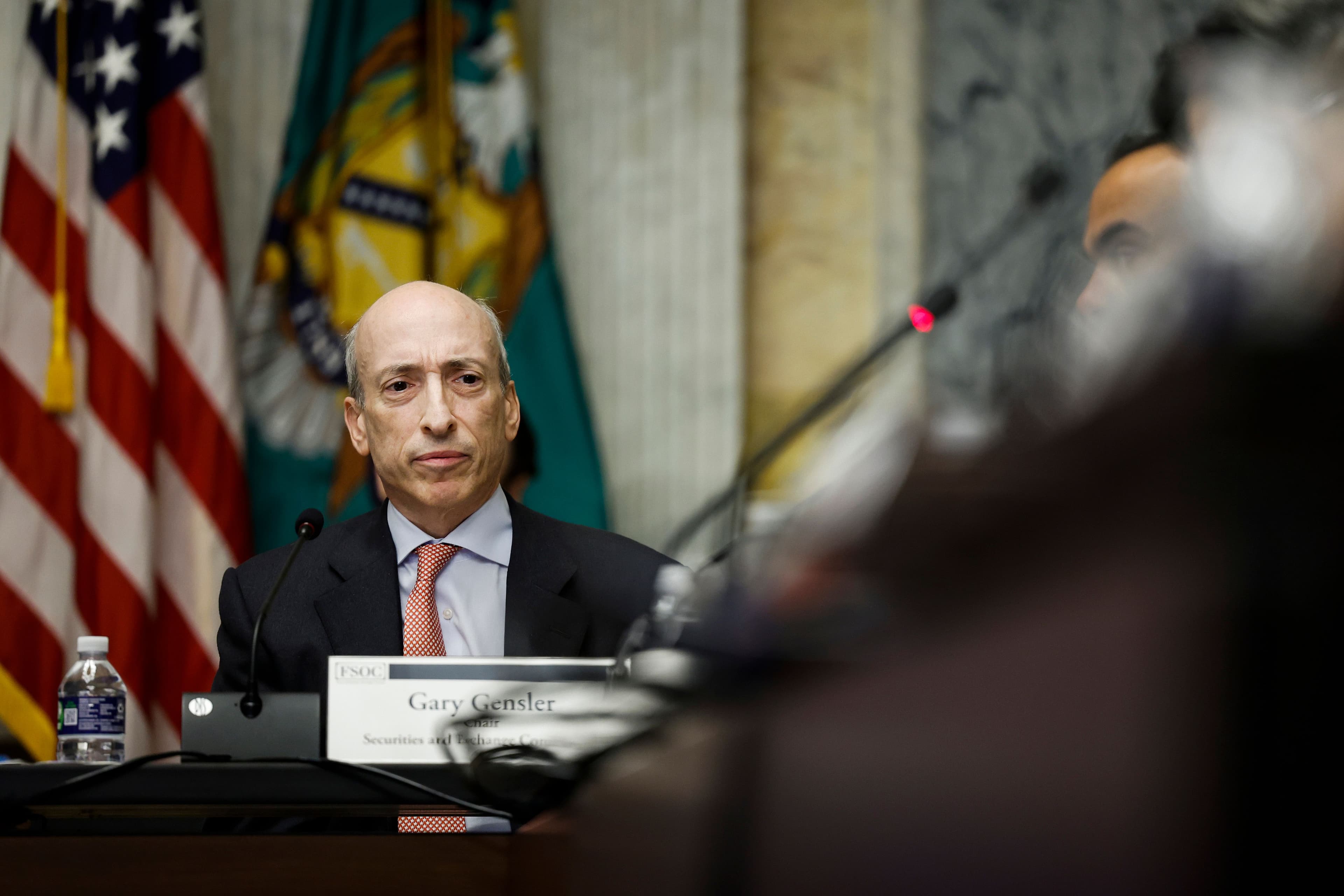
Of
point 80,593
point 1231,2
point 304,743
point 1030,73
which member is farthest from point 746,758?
point 1030,73

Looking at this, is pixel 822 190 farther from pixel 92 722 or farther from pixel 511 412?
pixel 92 722

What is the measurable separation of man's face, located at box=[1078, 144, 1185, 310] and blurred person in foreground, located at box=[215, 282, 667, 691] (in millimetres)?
1288

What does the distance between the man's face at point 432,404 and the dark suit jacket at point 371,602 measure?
0.30 feet

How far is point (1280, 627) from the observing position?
0.66 feet

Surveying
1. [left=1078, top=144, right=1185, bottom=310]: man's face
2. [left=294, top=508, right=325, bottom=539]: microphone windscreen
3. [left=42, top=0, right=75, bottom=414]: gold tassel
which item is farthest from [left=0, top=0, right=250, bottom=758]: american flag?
[left=1078, top=144, right=1185, bottom=310]: man's face

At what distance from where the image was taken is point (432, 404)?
2.09 meters

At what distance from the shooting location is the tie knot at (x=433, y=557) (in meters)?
1.97

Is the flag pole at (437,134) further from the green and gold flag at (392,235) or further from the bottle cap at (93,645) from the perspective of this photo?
the bottle cap at (93,645)

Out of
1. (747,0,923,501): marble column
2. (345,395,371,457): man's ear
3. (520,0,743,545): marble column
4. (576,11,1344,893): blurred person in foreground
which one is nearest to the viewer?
(576,11,1344,893): blurred person in foreground

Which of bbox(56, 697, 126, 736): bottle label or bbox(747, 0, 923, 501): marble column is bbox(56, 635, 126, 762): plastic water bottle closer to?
bbox(56, 697, 126, 736): bottle label

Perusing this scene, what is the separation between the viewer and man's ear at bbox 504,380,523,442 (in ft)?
7.17

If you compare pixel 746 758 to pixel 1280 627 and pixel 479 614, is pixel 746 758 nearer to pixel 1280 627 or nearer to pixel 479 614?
pixel 1280 627

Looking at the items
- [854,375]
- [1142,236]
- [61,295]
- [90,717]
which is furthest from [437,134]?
[1142,236]

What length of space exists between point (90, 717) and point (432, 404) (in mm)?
736
